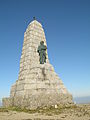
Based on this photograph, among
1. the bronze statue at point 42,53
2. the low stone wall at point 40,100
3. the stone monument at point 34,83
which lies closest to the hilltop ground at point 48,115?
the low stone wall at point 40,100

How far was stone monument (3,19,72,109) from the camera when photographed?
2162 centimetres

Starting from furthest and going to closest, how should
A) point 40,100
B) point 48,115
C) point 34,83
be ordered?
point 34,83 < point 40,100 < point 48,115

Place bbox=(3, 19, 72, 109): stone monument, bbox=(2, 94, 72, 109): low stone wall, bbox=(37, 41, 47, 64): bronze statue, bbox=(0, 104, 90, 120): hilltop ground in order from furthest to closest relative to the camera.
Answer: bbox=(37, 41, 47, 64): bronze statue → bbox=(3, 19, 72, 109): stone monument → bbox=(2, 94, 72, 109): low stone wall → bbox=(0, 104, 90, 120): hilltop ground

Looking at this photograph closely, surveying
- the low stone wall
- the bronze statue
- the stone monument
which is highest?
the bronze statue

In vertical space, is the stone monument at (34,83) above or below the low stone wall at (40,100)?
above

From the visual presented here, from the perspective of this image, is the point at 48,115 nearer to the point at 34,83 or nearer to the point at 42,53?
the point at 34,83

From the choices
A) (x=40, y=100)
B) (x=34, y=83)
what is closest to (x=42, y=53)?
(x=34, y=83)

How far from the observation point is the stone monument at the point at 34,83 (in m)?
21.6

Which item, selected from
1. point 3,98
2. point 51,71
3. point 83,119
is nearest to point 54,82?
point 51,71

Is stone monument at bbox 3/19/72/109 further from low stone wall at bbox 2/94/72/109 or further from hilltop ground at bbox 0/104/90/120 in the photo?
hilltop ground at bbox 0/104/90/120

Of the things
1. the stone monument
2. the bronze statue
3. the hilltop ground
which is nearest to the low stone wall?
the stone monument

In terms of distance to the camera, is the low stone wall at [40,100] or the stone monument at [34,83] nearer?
the low stone wall at [40,100]

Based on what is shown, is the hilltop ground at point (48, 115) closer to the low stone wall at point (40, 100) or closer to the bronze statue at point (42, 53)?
the low stone wall at point (40, 100)

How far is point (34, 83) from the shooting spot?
2319 cm
